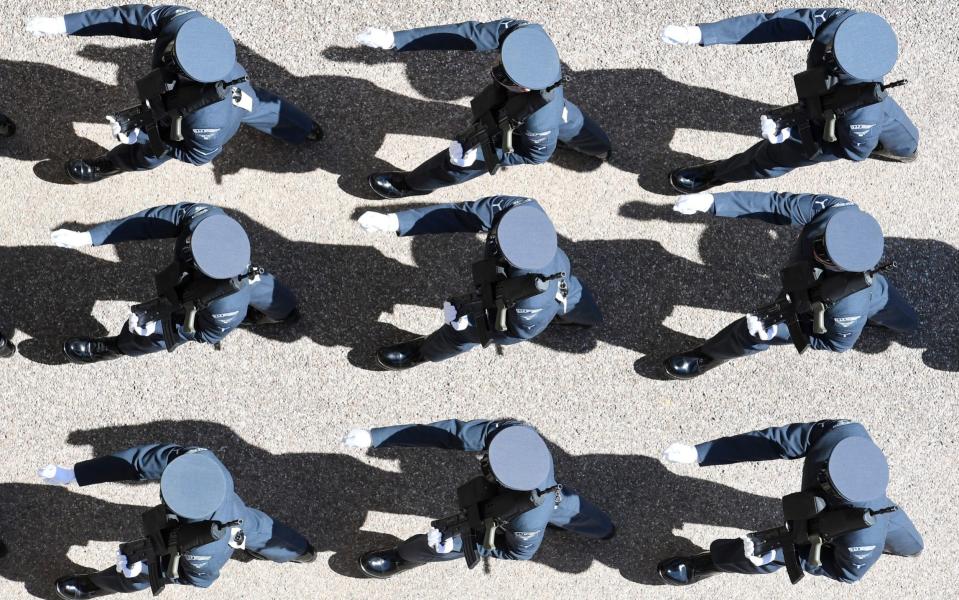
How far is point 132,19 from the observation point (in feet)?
22.8

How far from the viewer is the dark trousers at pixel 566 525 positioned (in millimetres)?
7391

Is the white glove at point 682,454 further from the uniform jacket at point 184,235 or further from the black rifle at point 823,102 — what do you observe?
the uniform jacket at point 184,235

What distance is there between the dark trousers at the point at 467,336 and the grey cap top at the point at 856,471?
1894mm

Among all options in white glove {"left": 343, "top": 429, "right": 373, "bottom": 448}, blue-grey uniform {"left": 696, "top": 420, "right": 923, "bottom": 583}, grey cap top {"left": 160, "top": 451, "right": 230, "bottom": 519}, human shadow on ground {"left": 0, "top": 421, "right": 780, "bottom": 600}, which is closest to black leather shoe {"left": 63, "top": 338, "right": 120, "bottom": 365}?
human shadow on ground {"left": 0, "top": 421, "right": 780, "bottom": 600}

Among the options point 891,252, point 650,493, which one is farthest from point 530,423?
point 891,252

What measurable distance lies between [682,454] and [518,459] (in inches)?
58.5

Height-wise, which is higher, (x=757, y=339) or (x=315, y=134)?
(x=315, y=134)

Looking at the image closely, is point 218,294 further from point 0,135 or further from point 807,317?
point 807,317

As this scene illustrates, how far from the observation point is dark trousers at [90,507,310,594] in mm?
7203

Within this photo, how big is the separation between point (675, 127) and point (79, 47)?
4496 millimetres

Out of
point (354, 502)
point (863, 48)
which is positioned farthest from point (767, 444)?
point (354, 502)

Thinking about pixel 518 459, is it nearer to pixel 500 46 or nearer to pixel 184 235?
pixel 184 235

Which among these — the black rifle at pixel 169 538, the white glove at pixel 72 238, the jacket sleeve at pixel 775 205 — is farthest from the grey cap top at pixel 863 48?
the white glove at pixel 72 238

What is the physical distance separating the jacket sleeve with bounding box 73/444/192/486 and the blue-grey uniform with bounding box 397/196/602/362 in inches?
73.9
